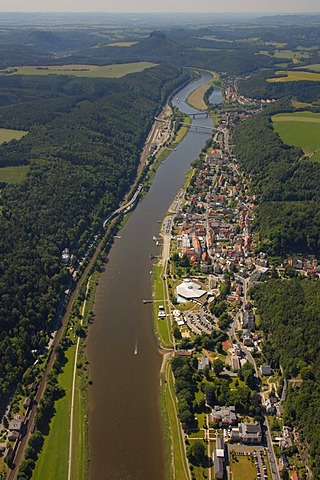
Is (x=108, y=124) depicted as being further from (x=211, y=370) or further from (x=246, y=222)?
(x=211, y=370)

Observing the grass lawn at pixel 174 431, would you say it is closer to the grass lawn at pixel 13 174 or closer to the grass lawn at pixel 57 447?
the grass lawn at pixel 57 447

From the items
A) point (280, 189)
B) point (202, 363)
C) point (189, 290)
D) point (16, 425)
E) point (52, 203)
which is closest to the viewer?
point (16, 425)

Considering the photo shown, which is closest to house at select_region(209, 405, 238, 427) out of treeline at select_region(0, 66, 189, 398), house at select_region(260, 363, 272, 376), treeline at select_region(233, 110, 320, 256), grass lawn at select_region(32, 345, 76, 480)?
house at select_region(260, 363, 272, 376)

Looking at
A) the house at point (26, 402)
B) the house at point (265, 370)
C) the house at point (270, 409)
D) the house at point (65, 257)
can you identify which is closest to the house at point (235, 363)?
the house at point (265, 370)

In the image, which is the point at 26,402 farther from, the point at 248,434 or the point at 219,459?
the point at 248,434

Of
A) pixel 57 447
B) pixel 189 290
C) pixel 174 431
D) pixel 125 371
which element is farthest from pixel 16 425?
pixel 189 290

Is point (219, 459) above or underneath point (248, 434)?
underneath
